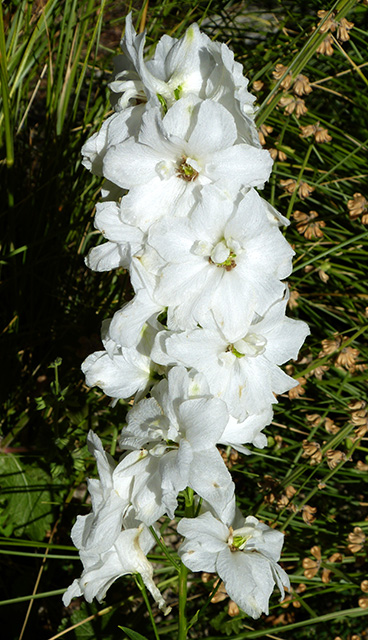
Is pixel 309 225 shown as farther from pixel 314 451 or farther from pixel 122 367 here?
pixel 122 367

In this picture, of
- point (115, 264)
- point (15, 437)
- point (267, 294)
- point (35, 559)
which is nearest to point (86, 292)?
point (15, 437)

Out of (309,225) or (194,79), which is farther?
(309,225)

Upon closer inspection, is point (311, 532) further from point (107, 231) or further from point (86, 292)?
point (107, 231)

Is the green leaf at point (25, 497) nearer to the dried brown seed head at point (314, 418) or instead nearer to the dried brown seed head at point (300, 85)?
the dried brown seed head at point (314, 418)

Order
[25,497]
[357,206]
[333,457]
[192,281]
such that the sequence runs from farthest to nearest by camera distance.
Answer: [25,497] → [357,206] → [333,457] → [192,281]

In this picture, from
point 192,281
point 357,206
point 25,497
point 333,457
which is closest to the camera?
point 192,281

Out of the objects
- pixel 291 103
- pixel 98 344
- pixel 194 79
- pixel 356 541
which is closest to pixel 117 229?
pixel 194 79

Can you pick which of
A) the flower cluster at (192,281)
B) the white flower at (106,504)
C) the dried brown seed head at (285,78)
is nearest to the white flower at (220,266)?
the flower cluster at (192,281)
